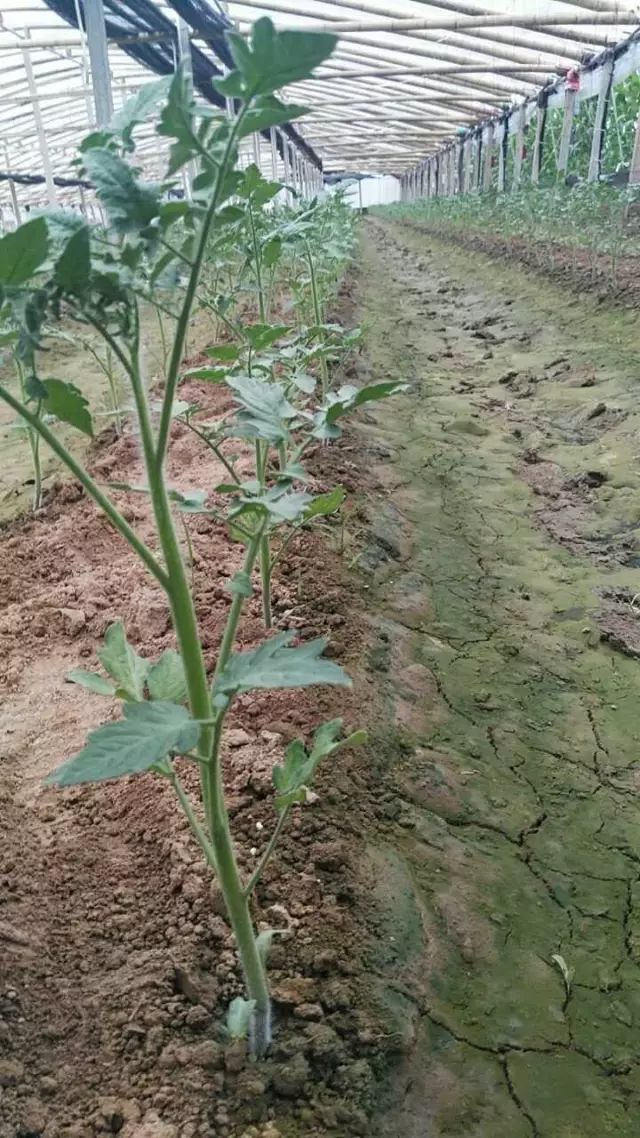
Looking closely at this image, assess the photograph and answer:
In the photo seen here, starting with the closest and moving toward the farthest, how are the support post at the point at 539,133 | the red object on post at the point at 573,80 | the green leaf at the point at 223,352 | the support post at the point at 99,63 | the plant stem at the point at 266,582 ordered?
the green leaf at the point at 223,352 < the plant stem at the point at 266,582 < the support post at the point at 99,63 < the red object on post at the point at 573,80 < the support post at the point at 539,133

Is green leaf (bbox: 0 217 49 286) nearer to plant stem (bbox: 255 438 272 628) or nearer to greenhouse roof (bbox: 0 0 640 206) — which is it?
plant stem (bbox: 255 438 272 628)

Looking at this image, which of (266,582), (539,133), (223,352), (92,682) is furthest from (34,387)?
(539,133)

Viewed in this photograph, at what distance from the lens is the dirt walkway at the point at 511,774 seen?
1284 millimetres

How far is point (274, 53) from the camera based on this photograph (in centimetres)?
75

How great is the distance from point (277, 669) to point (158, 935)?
75 cm

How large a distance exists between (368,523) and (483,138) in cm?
2105

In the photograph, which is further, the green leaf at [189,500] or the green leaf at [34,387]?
the green leaf at [189,500]

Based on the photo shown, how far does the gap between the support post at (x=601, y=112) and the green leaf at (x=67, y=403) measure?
11.9m

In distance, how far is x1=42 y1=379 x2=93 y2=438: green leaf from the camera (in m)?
0.98

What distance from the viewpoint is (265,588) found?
85.0 inches

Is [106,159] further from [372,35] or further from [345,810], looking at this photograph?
[372,35]

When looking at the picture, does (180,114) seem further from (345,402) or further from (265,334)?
(265,334)

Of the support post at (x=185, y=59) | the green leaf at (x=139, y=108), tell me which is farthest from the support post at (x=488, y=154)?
the green leaf at (x=139, y=108)

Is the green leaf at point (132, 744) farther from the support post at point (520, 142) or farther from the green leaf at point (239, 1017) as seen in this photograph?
the support post at point (520, 142)
